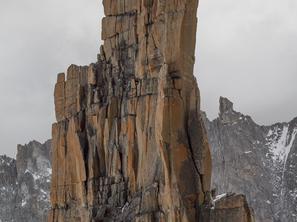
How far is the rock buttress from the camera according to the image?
39812 millimetres

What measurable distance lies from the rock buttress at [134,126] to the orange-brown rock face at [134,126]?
62mm

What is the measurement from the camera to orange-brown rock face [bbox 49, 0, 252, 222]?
39.8 metres

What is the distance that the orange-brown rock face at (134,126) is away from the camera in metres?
39.8

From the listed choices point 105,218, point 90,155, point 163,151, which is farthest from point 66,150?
point 163,151

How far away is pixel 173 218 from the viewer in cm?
3859

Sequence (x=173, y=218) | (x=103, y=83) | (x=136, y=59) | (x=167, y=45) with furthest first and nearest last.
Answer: (x=103, y=83) → (x=136, y=59) → (x=167, y=45) → (x=173, y=218)

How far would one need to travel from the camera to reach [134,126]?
43.3 m

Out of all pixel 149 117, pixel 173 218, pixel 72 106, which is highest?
pixel 72 106

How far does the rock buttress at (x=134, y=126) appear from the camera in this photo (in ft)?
131

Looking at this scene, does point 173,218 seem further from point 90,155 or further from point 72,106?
point 72,106

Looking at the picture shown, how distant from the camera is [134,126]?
43281 mm

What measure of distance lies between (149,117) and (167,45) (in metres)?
4.46

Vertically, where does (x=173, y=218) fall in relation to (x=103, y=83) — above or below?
below

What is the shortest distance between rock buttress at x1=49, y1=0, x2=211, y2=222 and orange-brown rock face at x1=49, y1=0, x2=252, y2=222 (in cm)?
6
